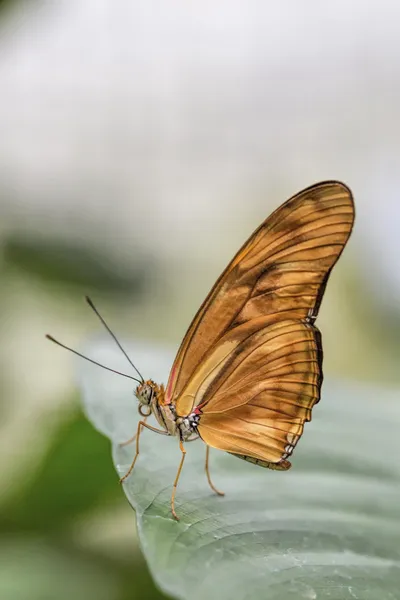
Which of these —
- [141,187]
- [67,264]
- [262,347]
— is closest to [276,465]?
[262,347]

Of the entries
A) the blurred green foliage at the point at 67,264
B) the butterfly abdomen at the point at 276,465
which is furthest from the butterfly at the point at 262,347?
the blurred green foliage at the point at 67,264

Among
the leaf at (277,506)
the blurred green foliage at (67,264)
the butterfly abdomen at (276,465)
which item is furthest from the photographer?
the blurred green foliage at (67,264)

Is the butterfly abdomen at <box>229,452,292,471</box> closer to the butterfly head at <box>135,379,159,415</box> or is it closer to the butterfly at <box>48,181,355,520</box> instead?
the butterfly at <box>48,181,355,520</box>

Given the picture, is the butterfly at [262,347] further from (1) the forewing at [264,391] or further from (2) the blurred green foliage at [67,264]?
(2) the blurred green foliage at [67,264]

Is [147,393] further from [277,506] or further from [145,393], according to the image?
[277,506]

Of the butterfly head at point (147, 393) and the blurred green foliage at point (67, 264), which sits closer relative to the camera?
the butterfly head at point (147, 393)

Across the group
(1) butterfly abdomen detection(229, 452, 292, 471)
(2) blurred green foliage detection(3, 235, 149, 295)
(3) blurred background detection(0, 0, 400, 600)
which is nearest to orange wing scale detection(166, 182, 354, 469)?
(1) butterfly abdomen detection(229, 452, 292, 471)
